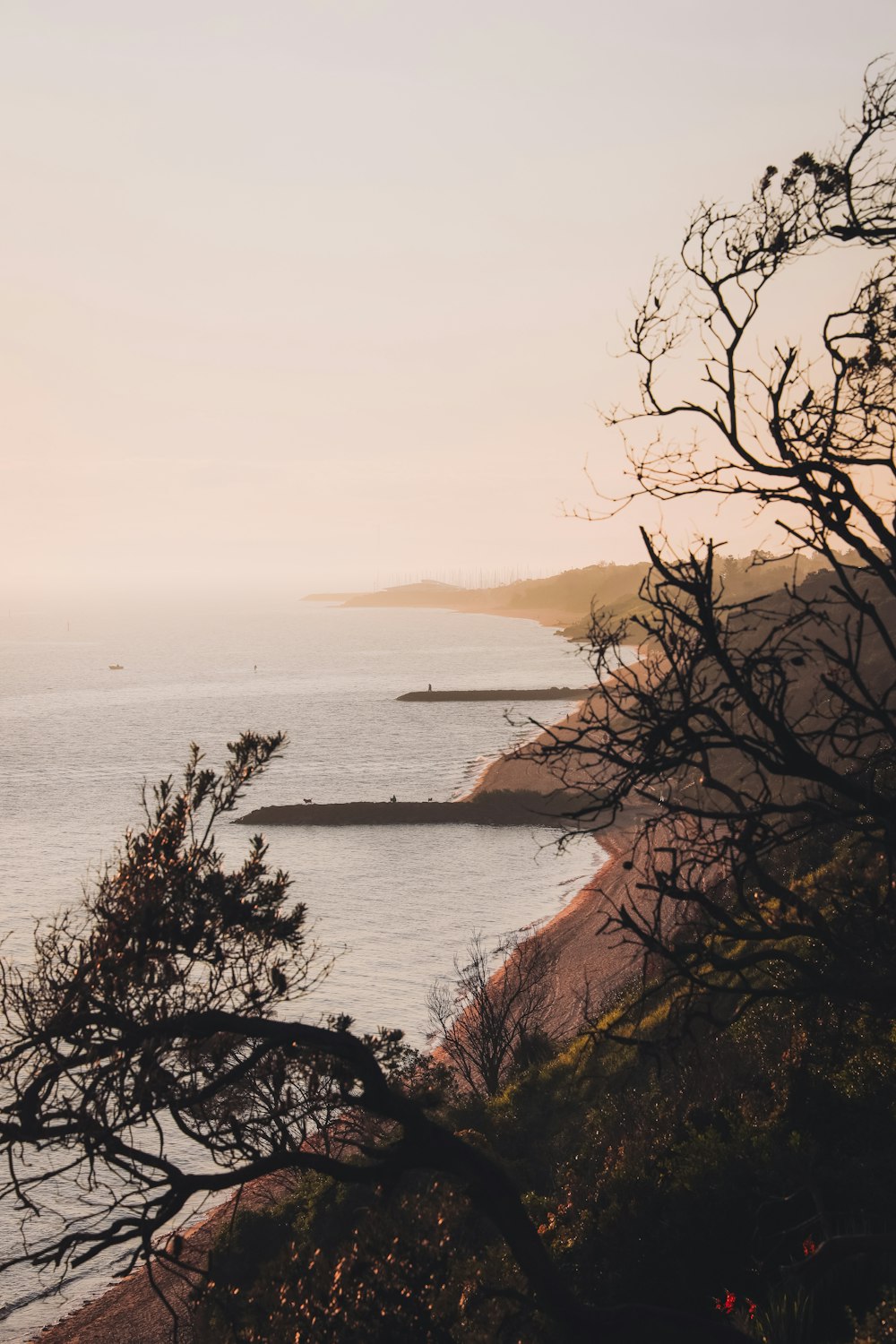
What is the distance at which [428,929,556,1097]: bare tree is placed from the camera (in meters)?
34.1

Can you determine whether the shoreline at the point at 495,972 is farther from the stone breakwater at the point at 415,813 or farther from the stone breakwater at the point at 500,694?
the stone breakwater at the point at 500,694

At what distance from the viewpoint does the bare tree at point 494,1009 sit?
34.1 m

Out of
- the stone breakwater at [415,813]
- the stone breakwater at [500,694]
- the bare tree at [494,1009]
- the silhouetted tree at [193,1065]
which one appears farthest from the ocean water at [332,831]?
the stone breakwater at [500,694]

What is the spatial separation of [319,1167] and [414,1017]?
36.2 meters

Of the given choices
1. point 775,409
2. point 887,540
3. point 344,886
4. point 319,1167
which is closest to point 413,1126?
point 319,1167

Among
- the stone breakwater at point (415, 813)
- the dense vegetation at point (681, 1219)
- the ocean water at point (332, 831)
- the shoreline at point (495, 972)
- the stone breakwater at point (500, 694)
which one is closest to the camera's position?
the dense vegetation at point (681, 1219)

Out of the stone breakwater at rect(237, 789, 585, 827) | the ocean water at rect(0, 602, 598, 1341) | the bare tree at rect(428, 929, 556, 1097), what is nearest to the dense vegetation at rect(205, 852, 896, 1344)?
the ocean water at rect(0, 602, 598, 1341)

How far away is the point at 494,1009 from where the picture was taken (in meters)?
39.8

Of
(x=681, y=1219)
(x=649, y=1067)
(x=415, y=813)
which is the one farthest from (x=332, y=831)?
(x=681, y=1219)

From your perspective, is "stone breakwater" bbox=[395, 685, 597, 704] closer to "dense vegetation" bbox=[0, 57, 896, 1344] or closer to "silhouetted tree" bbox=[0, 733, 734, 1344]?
"dense vegetation" bbox=[0, 57, 896, 1344]

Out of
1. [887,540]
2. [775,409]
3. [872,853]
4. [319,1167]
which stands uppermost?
[775,409]

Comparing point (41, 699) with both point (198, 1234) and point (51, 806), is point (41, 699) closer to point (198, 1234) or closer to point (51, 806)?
point (51, 806)

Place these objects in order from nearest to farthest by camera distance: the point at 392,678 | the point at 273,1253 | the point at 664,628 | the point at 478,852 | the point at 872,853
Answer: the point at 664,628 < the point at 273,1253 < the point at 872,853 < the point at 478,852 < the point at 392,678

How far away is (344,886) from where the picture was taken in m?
64.9
